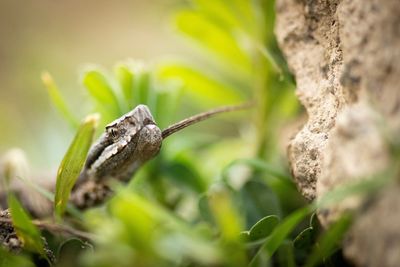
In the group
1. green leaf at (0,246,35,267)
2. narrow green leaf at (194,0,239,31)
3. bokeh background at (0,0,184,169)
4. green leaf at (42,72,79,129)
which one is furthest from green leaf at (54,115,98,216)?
bokeh background at (0,0,184,169)

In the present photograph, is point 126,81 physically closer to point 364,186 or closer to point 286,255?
point 286,255

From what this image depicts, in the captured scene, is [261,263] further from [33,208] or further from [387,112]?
[33,208]

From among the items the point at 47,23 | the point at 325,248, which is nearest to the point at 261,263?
the point at 325,248

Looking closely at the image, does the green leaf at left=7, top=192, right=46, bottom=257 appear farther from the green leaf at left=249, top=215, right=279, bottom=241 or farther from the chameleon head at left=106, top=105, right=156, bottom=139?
the green leaf at left=249, top=215, right=279, bottom=241

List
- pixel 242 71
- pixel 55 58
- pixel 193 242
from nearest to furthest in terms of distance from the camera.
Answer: pixel 193 242 → pixel 242 71 → pixel 55 58

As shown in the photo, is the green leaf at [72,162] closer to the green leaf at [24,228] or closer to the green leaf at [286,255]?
the green leaf at [24,228]

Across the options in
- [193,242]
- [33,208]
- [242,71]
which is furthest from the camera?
[242,71]
